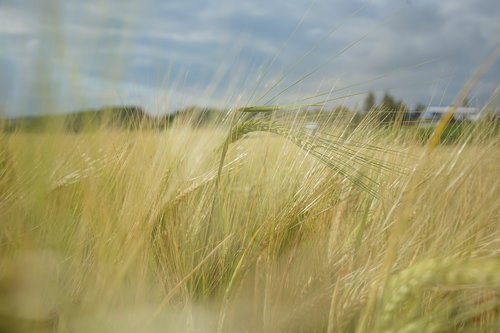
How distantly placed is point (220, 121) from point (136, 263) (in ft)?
1.39

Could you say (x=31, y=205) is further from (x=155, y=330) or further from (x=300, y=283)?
(x=300, y=283)

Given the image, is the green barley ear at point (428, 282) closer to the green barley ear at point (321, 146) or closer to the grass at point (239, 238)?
the grass at point (239, 238)

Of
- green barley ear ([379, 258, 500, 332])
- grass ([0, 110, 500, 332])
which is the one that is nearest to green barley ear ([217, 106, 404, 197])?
grass ([0, 110, 500, 332])

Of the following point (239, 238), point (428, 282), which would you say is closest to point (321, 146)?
point (239, 238)

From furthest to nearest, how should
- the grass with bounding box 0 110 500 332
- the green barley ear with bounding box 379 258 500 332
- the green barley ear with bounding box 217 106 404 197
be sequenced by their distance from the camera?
the green barley ear with bounding box 217 106 404 197 → the grass with bounding box 0 110 500 332 → the green barley ear with bounding box 379 258 500 332

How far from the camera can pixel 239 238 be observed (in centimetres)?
86

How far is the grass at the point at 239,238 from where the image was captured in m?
0.59

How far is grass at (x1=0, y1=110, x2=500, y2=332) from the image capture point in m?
0.59

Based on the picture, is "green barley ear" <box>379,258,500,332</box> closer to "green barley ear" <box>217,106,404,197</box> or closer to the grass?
the grass

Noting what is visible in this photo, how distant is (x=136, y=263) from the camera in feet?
2.42

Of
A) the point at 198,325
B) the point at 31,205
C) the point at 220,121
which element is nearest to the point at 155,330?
the point at 198,325

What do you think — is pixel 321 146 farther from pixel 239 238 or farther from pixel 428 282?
pixel 428 282

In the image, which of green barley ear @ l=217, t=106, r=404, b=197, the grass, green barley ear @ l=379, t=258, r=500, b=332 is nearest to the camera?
green barley ear @ l=379, t=258, r=500, b=332

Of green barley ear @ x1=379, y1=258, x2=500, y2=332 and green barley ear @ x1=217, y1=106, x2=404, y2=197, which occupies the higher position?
green barley ear @ x1=217, y1=106, x2=404, y2=197
